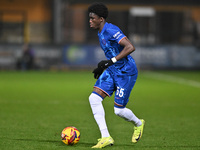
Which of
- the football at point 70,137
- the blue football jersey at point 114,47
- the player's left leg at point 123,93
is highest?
the blue football jersey at point 114,47

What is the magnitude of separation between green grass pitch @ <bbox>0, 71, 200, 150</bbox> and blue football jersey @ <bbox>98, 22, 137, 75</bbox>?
3.79ft

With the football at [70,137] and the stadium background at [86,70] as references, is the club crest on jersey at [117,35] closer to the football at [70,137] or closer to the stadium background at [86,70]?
the football at [70,137]

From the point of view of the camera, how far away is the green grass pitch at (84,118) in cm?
785

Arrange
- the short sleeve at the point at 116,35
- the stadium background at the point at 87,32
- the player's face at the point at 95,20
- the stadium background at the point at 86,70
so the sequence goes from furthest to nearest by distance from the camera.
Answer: the stadium background at the point at 87,32 < the stadium background at the point at 86,70 < the player's face at the point at 95,20 < the short sleeve at the point at 116,35

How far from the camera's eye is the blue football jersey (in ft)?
24.2

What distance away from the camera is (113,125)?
9.90 metres

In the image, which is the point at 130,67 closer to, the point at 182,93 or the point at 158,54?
the point at 182,93

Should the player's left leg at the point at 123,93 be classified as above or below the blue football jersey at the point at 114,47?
below

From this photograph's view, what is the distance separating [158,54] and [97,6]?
23.8m

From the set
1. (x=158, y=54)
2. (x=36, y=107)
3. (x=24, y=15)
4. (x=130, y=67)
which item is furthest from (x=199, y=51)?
(x=130, y=67)

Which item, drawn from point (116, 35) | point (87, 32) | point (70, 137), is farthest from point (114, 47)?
point (87, 32)

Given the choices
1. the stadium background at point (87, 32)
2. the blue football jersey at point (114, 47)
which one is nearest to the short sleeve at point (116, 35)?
the blue football jersey at point (114, 47)

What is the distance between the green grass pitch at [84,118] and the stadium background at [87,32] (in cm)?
1154

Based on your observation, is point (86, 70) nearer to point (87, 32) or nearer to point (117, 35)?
point (87, 32)
